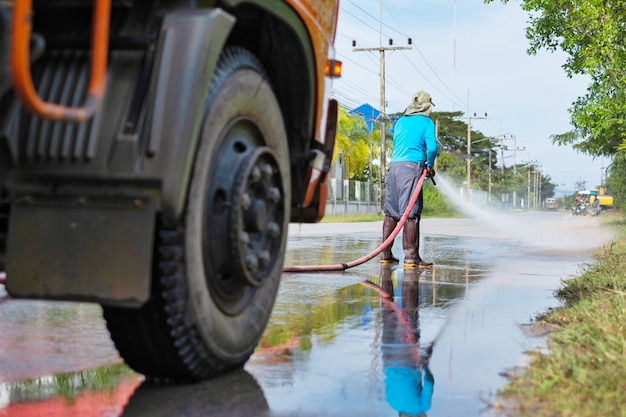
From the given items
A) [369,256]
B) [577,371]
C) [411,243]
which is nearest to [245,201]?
[577,371]

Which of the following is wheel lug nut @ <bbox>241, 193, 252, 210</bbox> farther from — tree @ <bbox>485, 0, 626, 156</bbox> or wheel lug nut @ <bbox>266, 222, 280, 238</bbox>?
tree @ <bbox>485, 0, 626, 156</bbox>

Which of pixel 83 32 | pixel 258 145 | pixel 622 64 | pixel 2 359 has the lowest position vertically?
pixel 2 359

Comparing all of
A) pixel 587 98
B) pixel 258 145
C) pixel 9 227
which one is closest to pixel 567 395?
pixel 258 145

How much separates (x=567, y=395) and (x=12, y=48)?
84.8 inches

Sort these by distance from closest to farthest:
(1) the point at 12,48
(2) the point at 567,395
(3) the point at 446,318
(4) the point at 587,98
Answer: (1) the point at 12,48 → (2) the point at 567,395 → (3) the point at 446,318 → (4) the point at 587,98

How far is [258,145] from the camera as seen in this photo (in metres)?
3.21

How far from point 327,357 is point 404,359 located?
36 cm

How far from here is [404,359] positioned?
12.3 feet

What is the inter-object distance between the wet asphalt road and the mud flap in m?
0.63

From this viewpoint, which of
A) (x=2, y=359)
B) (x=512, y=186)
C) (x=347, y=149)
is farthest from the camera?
(x=512, y=186)

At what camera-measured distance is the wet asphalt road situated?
2.92 metres

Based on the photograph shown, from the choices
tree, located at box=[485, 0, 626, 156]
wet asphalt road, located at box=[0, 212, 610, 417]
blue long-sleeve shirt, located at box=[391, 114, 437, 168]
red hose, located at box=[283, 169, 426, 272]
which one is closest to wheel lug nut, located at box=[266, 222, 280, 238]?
wet asphalt road, located at box=[0, 212, 610, 417]

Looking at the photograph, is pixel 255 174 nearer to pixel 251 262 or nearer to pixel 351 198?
pixel 251 262

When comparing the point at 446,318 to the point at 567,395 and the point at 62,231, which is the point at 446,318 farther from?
the point at 62,231
